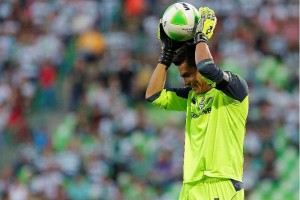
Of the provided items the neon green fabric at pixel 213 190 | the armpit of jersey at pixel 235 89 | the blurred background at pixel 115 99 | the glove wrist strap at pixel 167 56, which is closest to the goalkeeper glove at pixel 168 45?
the glove wrist strap at pixel 167 56

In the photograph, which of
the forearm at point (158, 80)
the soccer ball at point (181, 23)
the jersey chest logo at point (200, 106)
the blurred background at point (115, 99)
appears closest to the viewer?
the jersey chest logo at point (200, 106)

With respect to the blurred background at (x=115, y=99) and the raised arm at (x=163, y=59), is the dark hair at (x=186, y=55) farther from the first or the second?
the blurred background at (x=115, y=99)

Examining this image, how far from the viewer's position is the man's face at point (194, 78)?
21.7 feet

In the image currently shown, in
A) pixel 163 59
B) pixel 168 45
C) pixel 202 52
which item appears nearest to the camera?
pixel 202 52

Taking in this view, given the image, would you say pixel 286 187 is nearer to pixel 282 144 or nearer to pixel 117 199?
pixel 282 144

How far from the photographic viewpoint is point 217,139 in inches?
255

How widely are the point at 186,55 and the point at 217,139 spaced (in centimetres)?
69

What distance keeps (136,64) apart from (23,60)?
214 centimetres

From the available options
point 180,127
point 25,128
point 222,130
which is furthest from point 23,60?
point 222,130

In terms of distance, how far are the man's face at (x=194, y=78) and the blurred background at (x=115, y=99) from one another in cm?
630

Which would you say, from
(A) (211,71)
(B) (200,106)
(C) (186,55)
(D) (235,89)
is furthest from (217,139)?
(C) (186,55)

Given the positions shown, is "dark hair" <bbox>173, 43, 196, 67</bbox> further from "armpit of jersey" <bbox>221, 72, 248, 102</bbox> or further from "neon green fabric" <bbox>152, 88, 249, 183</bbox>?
"armpit of jersey" <bbox>221, 72, 248, 102</bbox>

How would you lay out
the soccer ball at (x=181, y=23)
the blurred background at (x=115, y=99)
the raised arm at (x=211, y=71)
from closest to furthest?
the raised arm at (x=211, y=71), the soccer ball at (x=181, y=23), the blurred background at (x=115, y=99)

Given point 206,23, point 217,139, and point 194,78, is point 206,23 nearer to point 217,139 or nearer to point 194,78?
point 194,78
